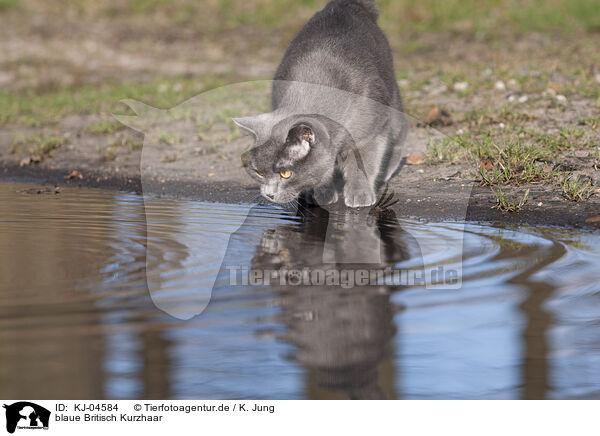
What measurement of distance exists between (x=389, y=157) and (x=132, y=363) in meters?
4.14

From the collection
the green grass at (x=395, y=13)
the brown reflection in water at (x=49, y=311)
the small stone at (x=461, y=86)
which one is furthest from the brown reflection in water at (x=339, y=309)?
the green grass at (x=395, y=13)

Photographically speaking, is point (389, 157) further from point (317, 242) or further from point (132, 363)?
point (132, 363)

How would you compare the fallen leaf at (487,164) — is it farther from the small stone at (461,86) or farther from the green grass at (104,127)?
the green grass at (104,127)

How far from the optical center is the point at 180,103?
9656 mm

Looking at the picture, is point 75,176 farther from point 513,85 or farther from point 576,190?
point 513,85

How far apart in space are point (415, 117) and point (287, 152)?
3.41 meters

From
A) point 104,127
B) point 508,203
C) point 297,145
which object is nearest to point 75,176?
point 104,127

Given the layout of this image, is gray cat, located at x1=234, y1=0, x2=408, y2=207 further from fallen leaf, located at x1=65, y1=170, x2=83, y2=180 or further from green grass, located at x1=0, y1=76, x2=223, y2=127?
green grass, located at x1=0, y1=76, x2=223, y2=127

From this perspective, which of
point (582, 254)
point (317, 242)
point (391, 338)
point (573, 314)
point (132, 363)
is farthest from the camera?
point (317, 242)

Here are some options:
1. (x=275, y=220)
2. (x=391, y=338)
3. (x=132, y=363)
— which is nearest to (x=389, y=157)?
(x=275, y=220)

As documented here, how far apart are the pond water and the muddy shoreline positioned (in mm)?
289

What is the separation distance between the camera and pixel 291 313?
332 centimetres
